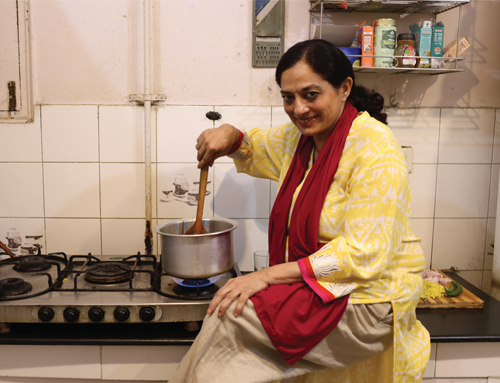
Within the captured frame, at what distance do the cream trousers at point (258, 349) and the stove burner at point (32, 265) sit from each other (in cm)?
75

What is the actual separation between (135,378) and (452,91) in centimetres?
162

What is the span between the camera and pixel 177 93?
5.60ft

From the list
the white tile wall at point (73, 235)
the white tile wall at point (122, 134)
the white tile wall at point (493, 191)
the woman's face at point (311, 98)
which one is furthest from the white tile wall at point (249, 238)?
the white tile wall at point (493, 191)

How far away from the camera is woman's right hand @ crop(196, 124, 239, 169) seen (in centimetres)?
133

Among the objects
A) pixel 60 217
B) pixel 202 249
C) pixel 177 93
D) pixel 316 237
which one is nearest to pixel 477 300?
pixel 316 237

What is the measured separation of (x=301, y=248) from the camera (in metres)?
1.14

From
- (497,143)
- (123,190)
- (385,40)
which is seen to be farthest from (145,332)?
(497,143)

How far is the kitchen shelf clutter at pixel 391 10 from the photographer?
153 cm

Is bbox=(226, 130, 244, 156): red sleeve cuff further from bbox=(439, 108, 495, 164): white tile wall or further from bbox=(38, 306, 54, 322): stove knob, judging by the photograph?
bbox=(439, 108, 495, 164): white tile wall

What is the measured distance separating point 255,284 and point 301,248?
16 cm

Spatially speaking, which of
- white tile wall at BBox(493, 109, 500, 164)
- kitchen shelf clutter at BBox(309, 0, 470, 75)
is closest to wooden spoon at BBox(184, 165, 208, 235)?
kitchen shelf clutter at BBox(309, 0, 470, 75)

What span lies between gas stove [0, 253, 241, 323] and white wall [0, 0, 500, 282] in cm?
31

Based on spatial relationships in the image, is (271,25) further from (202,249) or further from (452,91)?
(202,249)

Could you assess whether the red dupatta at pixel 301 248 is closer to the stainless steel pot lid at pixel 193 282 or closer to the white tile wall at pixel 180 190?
the stainless steel pot lid at pixel 193 282
